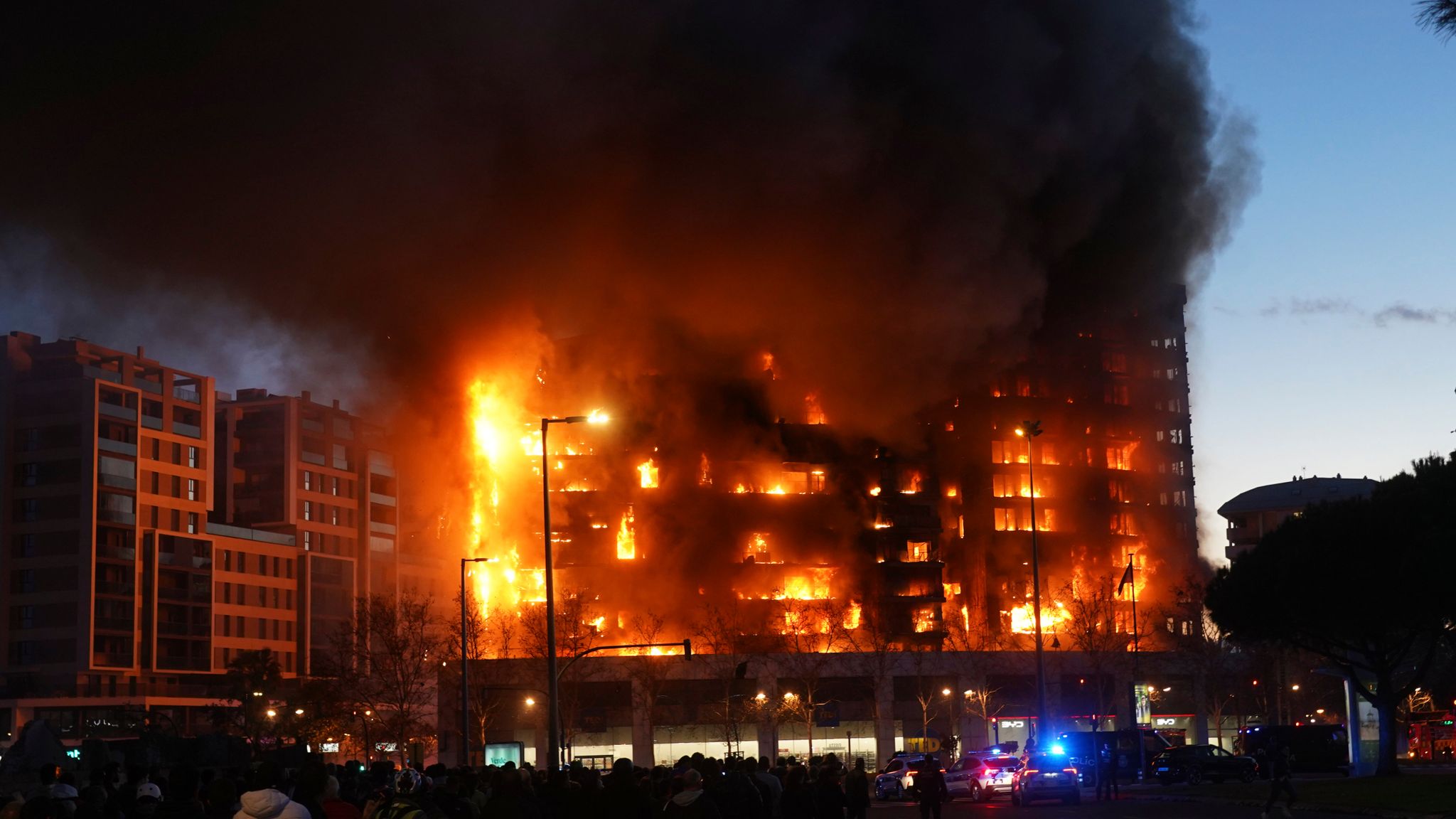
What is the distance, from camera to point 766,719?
106 meters

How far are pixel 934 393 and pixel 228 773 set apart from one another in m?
103

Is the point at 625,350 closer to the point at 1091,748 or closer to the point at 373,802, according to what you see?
the point at 1091,748

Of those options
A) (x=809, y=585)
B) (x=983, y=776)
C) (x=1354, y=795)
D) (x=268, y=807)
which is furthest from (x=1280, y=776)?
(x=809, y=585)

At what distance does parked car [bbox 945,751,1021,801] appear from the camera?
61219 mm

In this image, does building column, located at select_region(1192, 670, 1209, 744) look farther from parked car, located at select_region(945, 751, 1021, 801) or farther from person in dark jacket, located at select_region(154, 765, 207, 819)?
person in dark jacket, located at select_region(154, 765, 207, 819)

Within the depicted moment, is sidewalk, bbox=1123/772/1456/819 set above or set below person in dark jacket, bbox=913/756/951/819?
below

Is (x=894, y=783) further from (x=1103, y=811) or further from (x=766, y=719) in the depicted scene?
(x=766, y=719)

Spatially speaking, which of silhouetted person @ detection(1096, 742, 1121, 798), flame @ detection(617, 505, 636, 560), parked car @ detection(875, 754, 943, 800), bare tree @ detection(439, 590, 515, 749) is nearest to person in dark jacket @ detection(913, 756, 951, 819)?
silhouetted person @ detection(1096, 742, 1121, 798)

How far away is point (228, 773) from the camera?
86.9ft

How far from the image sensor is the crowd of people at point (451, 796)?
13.8 m

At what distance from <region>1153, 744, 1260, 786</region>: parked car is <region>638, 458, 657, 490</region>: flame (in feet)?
186

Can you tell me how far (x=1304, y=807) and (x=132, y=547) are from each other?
99620mm

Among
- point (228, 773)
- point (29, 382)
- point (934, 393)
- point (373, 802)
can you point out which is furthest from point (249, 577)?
point (373, 802)

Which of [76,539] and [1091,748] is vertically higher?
[76,539]
